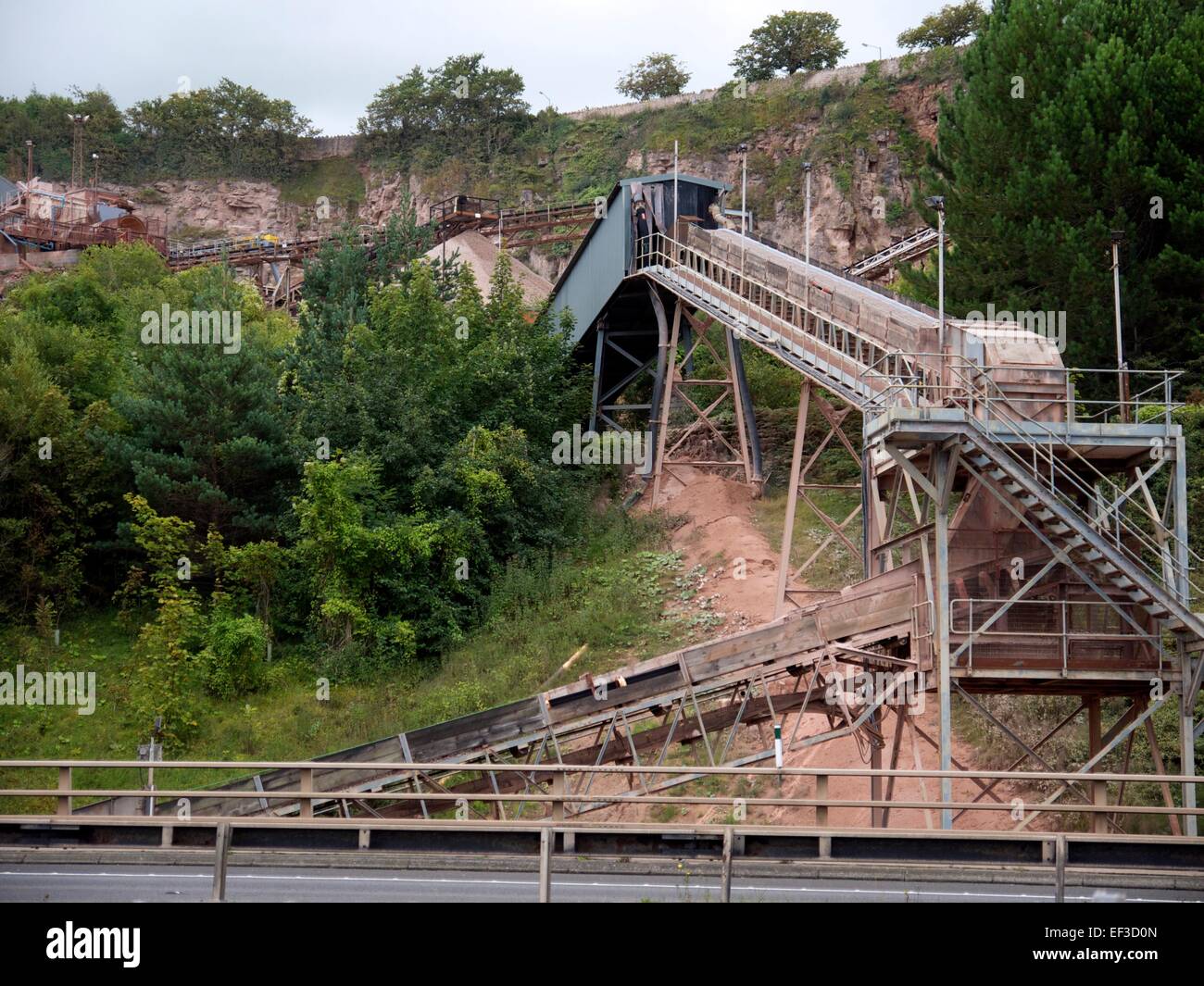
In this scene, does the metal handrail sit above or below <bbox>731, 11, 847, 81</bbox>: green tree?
below

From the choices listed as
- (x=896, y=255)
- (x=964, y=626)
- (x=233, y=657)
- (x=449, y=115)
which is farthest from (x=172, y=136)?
(x=964, y=626)

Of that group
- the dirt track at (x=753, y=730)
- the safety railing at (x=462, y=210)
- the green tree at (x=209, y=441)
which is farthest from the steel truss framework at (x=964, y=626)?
the safety railing at (x=462, y=210)

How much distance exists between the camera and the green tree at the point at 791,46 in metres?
83.9

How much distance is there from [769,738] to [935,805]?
9.64 metres

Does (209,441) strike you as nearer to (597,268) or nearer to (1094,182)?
(597,268)

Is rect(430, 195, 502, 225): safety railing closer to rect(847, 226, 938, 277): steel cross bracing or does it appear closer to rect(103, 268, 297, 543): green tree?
rect(847, 226, 938, 277): steel cross bracing

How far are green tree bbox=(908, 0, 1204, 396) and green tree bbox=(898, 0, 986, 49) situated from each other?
1625 inches

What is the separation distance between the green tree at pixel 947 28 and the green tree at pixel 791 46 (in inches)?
240

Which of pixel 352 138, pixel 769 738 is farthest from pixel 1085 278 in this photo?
pixel 352 138

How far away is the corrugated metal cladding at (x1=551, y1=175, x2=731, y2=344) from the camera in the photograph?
131 feet

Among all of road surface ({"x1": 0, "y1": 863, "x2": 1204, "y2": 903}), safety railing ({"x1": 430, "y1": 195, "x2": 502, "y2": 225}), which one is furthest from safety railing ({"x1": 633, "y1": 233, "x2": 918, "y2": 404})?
safety railing ({"x1": 430, "y1": 195, "x2": 502, "y2": 225})

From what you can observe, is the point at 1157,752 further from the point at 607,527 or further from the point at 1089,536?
the point at 607,527

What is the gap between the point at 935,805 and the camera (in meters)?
18.1

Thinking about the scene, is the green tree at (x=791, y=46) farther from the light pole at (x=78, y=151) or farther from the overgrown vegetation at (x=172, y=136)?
the light pole at (x=78, y=151)
